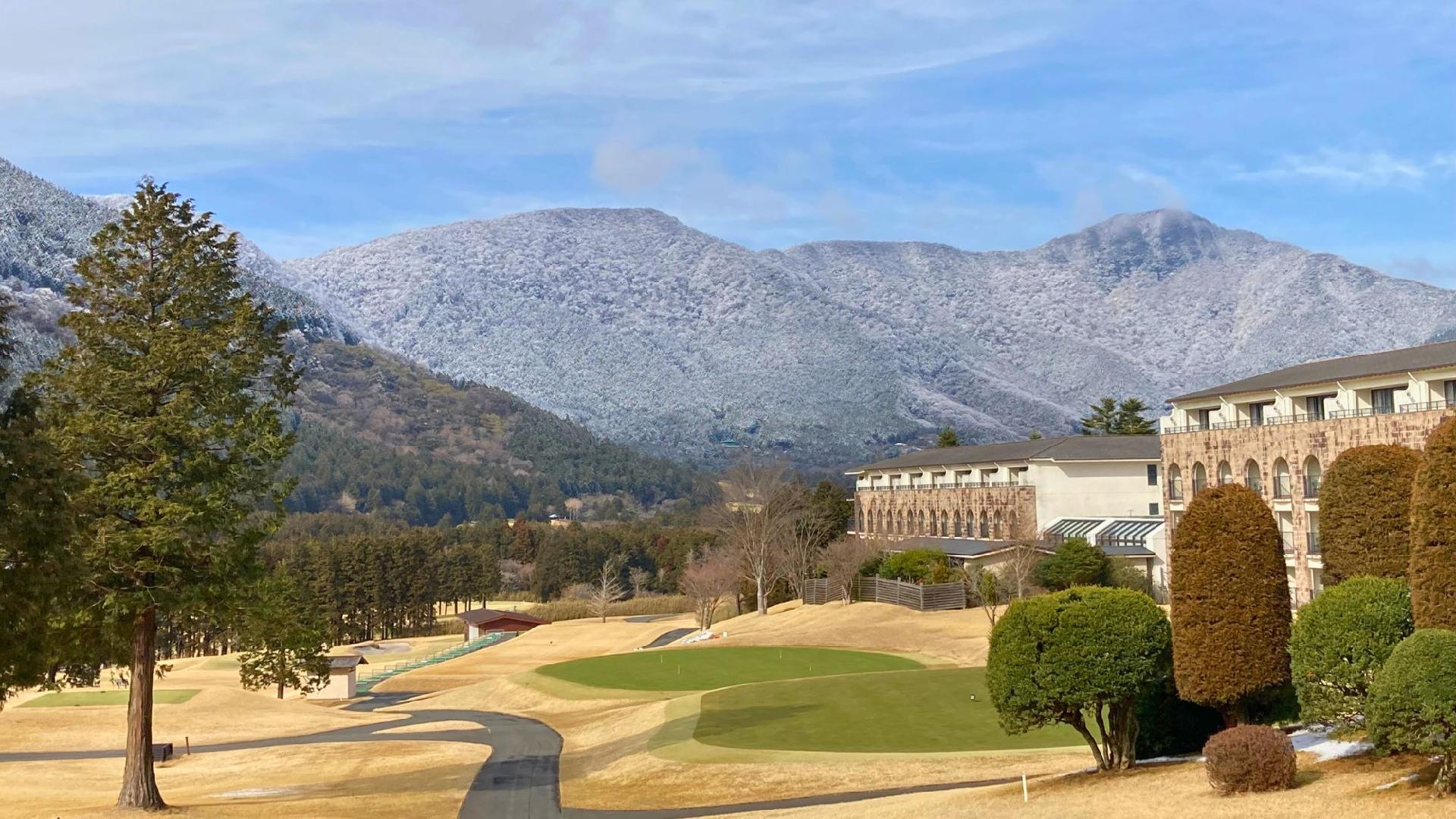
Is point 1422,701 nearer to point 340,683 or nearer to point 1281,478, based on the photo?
point 1281,478

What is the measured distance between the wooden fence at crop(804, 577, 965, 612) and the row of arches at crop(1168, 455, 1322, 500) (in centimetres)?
1421

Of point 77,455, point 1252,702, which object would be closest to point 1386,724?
point 1252,702

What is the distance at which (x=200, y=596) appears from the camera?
31.6 metres

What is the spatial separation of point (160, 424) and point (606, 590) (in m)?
92.5

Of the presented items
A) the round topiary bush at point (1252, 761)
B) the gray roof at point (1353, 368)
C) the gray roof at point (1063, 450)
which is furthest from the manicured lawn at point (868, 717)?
the gray roof at point (1063, 450)

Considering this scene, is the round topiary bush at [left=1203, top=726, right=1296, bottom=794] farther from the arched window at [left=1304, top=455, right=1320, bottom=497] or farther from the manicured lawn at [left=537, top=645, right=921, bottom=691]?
the arched window at [left=1304, top=455, right=1320, bottom=497]

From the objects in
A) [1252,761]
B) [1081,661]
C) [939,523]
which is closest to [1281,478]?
[1081,661]

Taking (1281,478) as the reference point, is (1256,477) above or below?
above

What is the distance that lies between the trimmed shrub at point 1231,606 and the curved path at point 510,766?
20.4ft

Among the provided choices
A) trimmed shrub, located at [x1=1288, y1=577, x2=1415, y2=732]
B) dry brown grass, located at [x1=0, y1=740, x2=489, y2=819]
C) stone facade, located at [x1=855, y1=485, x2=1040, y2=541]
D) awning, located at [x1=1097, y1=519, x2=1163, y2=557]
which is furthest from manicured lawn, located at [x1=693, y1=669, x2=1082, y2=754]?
stone facade, located at [x1=855, y1=485, x2=1040, y2=541]

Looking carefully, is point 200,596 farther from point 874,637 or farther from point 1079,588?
point 874,637

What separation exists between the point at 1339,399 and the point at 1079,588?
3779 centimetres

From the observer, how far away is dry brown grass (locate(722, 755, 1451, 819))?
17.6 metres

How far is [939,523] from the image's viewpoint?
10338 cm
